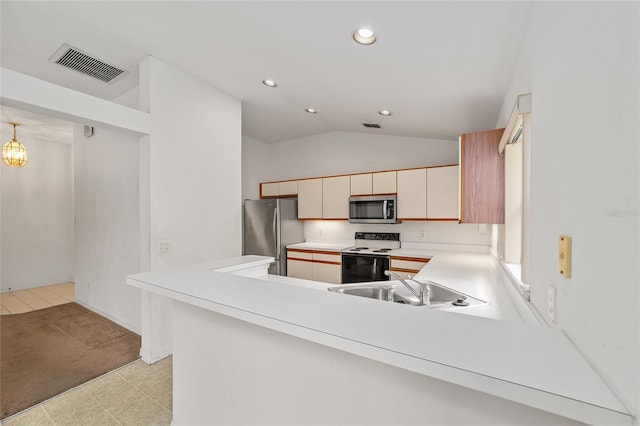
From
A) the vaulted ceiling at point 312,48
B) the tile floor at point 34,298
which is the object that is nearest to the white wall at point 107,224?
the tile floor at point 34,298

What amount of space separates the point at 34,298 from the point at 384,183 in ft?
19.2

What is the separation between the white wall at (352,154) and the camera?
13.2ft

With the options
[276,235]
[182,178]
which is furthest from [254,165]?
[182,178]

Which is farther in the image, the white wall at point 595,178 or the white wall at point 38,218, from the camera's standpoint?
the white wall at point 38,218

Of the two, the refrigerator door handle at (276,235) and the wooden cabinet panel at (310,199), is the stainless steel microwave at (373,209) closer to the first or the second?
the wooden cabinet panel at (310,199)

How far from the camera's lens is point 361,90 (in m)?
2.55

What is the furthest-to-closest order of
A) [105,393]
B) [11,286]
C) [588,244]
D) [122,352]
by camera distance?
[11,286] → [122,352] → [105,393] → [588,244]

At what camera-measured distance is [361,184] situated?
13.6ft

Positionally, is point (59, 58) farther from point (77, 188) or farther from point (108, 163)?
point (77, 188)

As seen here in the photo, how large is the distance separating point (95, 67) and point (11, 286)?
4.50 meters

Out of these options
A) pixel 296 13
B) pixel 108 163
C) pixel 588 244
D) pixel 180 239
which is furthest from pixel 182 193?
pixel 588 244

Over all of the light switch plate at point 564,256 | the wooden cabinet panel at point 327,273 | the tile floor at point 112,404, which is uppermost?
the light switch plate at point 564,256

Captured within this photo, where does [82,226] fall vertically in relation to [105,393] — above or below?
above

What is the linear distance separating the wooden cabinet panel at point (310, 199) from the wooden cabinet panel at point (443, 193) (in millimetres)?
1708
